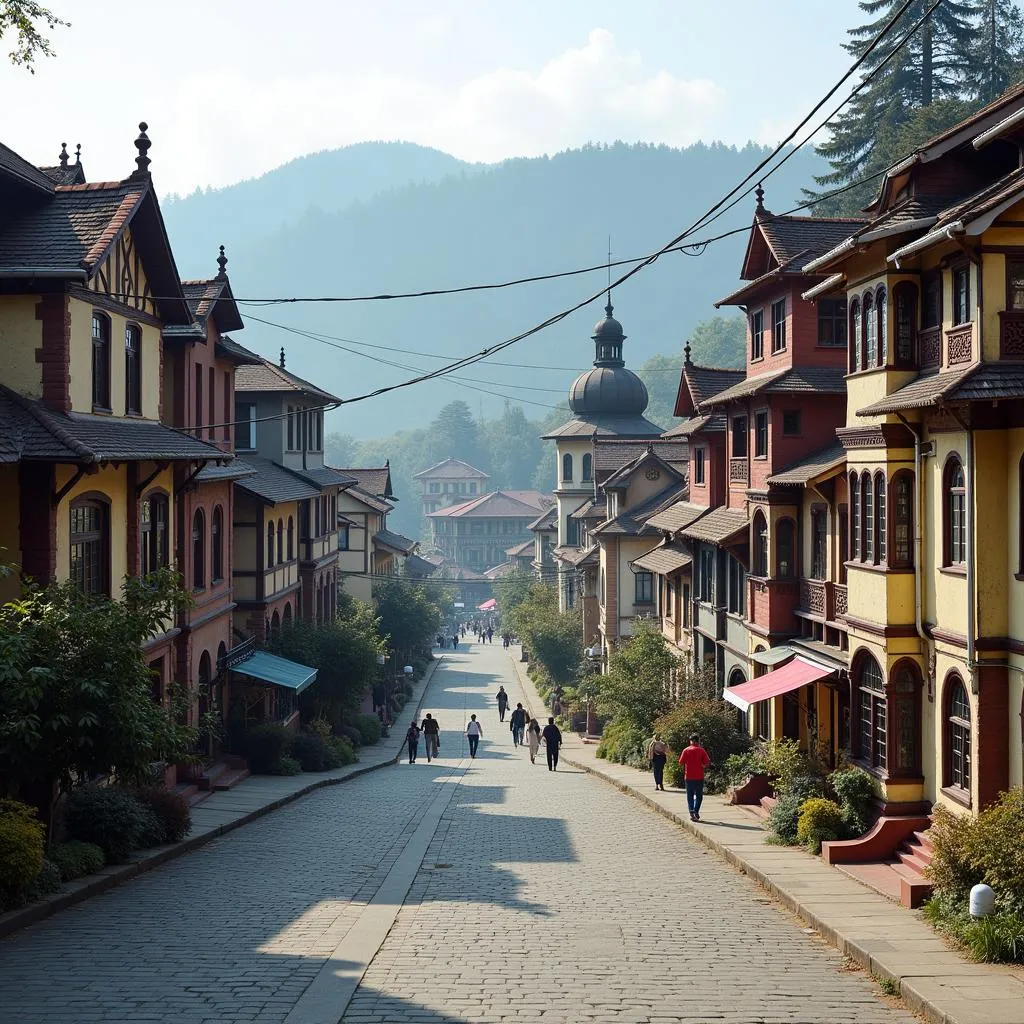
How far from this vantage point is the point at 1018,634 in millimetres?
17016

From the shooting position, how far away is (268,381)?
45.8 m

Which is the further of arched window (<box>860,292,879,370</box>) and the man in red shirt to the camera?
the man in red shirt

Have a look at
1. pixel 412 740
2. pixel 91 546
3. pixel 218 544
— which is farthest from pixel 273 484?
pixel 91 546

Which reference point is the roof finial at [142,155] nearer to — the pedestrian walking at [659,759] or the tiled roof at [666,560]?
the pedestrian walking at [659,759]

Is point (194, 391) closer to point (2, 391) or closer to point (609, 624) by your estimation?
point (2, 391)

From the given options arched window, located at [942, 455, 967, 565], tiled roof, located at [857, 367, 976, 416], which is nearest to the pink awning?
arched window, located at [942, 455, 967, 565]

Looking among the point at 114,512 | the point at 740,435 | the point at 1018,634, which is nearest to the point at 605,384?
the point at 740,435

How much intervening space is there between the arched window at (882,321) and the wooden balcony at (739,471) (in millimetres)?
10563

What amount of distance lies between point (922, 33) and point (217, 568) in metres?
45.1

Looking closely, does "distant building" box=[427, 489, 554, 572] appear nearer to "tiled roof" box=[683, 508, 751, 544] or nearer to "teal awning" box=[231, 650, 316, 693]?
"teal awning" box=[231, 650, 316, 693]

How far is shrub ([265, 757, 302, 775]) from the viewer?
33.1m

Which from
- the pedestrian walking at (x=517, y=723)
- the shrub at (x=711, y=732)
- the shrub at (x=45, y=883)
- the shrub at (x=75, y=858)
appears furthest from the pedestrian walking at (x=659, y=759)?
the pedestrian walking at (x=517, y=723)

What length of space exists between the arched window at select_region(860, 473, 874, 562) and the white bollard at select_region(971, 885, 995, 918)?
7.65 meters

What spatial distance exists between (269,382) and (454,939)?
33.6 m
